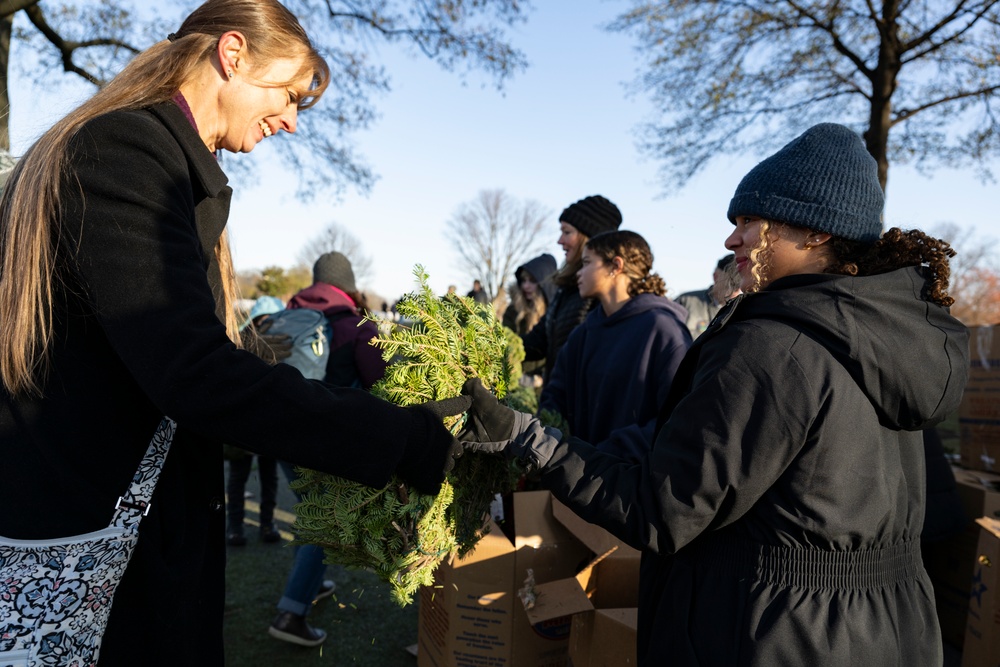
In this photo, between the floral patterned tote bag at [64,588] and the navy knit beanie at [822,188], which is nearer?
the floral patterned tote bag at [64,588]

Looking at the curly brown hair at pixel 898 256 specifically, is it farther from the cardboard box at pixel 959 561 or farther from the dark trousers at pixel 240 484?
the dark trousers at pixel 240 484

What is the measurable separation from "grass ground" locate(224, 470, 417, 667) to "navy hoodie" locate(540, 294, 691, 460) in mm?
1372

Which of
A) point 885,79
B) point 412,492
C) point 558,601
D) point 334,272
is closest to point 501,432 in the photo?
point 412,492

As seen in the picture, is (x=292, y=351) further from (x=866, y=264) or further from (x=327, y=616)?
(x=866, y=264)

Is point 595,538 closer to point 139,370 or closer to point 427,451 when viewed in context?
point 427,451

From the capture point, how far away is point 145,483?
1.42 m

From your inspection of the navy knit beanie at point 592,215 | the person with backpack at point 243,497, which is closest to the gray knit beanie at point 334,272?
the person with backpack at point 243,497

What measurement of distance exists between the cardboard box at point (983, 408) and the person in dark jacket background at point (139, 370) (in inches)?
174

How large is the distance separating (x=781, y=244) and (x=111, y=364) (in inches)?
67.0

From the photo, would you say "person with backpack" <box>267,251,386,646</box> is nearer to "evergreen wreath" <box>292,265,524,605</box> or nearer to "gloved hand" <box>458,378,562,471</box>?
"evergreen wreath" <box>292,265,524,605</box>

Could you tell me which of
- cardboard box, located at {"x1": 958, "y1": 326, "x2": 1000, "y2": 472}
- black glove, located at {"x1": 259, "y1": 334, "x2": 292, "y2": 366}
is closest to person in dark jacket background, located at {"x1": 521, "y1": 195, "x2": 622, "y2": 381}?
black glove, located at {"x1": 259, "y1": 334, "x2": 292, "y2": 366}

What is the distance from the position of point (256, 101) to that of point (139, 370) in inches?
30.5

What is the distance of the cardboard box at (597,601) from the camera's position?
7.57ft

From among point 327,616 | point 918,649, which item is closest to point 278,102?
point 918,649
